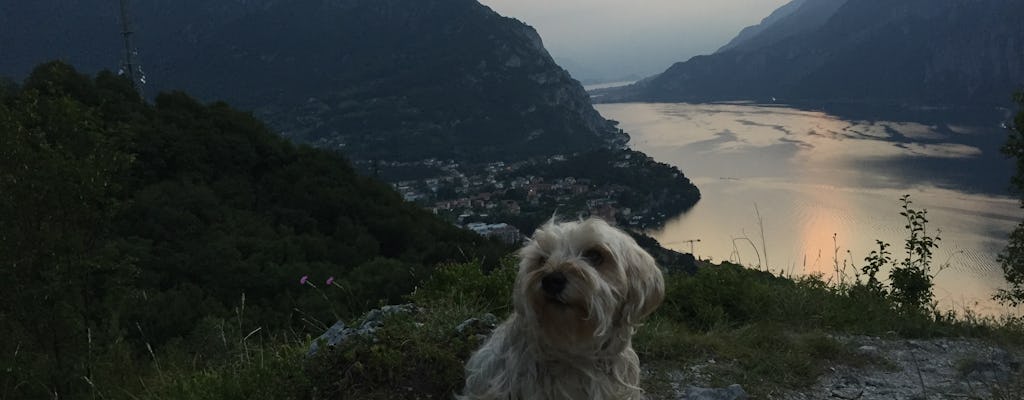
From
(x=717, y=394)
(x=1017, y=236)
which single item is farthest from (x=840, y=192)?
(x=717, y=394)

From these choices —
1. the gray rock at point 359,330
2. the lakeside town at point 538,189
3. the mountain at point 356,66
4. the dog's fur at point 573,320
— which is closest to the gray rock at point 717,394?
the dog's fur at point 573,320

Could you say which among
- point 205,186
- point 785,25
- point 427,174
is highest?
point 785,25

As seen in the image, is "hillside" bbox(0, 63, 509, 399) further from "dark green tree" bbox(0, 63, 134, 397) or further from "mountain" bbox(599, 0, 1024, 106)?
"mountain" bbox(599, 0, 1024, 106)

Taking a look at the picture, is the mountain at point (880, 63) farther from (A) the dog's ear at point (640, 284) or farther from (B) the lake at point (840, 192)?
(A) the dog's ear at point (640, 284)

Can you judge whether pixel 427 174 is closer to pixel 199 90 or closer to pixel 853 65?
pixel 199 90

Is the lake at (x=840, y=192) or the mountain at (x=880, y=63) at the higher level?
the mountain at (x=880, y=63)

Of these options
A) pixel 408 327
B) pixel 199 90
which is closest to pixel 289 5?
pixel 199 90

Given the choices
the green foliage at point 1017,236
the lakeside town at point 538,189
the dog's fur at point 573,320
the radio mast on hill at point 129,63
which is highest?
the radio mast on hill at point 129,63
